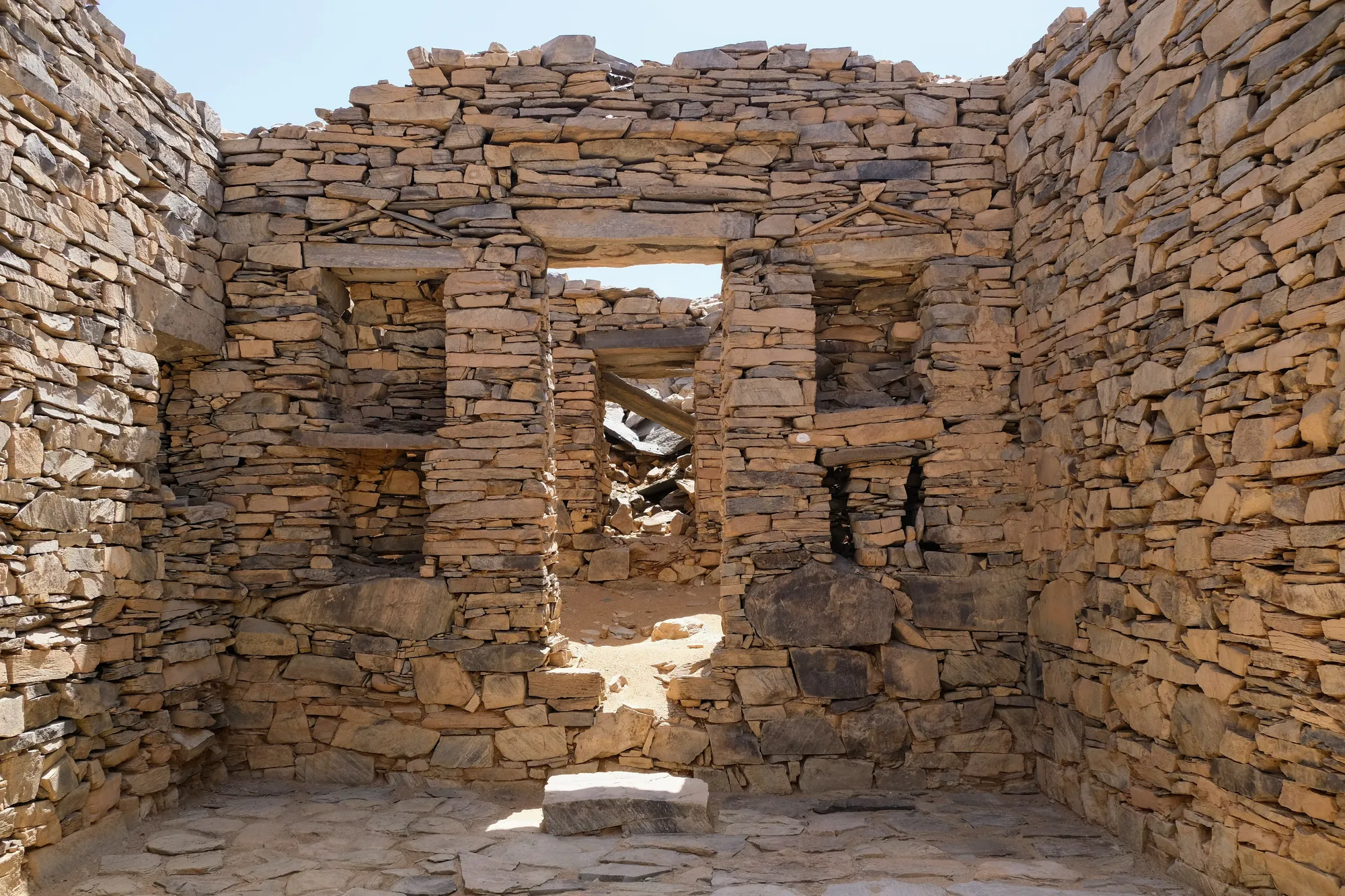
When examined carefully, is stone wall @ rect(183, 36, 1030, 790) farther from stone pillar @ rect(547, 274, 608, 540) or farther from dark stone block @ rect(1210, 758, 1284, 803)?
stone pillar @ rect(547, 274, 608, 540)

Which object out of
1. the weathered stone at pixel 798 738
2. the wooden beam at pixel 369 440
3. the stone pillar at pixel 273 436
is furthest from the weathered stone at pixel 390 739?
the weathered stone at pixel 798 738

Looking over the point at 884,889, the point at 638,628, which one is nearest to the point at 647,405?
the point at 638,628

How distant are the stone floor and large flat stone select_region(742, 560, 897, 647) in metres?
1.10

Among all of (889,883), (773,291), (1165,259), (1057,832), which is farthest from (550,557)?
(1165,259)

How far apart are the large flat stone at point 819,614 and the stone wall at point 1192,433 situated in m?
1.15

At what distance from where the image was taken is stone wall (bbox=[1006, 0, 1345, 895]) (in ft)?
12.9

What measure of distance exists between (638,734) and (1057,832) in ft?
9.14

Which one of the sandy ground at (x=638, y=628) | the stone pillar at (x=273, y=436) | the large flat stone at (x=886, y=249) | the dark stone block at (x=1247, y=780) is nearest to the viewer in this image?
the dark stone block at (x=1247, y=780)

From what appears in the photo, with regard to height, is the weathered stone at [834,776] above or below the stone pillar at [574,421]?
below

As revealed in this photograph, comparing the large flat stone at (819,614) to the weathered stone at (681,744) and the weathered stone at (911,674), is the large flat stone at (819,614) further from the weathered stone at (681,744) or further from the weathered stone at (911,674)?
the weathered stone at (681,744)

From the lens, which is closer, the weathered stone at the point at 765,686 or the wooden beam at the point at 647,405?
the weathered stone at the point at 765,686

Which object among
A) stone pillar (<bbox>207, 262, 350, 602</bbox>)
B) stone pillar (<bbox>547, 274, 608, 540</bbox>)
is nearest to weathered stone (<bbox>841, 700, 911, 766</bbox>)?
stone pillar (<bbox>207, 262, 350, 602</bbox>)

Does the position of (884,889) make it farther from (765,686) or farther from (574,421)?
(574,421)

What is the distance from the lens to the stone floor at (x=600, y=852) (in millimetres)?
4559
